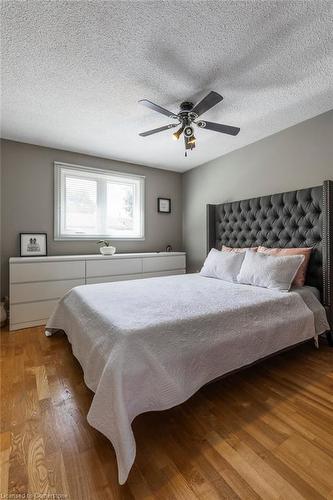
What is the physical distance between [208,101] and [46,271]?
8.65 feet

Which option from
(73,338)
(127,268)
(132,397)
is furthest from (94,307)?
(127,268)

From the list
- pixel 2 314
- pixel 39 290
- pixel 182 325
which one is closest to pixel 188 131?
pixel 182 325

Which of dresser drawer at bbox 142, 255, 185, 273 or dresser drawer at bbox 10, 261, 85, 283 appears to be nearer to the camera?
dresser drawer at bbox 10, 261, 85, 283

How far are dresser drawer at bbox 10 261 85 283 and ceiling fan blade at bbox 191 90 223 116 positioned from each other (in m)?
2.34

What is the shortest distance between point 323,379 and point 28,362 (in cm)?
250

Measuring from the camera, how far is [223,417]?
1415mm

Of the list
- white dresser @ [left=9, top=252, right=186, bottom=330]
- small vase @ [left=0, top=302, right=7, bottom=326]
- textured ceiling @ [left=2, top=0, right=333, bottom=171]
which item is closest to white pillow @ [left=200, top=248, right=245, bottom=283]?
white dresser @ [left=9, top=252, right=186, bottom=330]

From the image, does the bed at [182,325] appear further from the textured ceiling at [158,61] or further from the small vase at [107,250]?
the small vase at [107,250]

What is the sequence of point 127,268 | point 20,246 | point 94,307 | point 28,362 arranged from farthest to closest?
point 127,268, point 20,246, point 28,362, point 94,307

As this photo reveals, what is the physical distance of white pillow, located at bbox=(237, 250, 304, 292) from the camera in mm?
2182

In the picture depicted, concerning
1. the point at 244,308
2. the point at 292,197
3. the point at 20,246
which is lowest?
the point at 244,308

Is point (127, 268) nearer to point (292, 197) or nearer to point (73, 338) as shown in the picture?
point (73, 338)

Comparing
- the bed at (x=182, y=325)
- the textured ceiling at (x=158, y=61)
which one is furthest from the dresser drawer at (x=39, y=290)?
the textured ceiling at (x=158, y=61)

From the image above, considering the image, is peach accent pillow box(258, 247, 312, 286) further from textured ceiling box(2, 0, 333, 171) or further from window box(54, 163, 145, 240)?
window box(54, 163, 145, 240)
